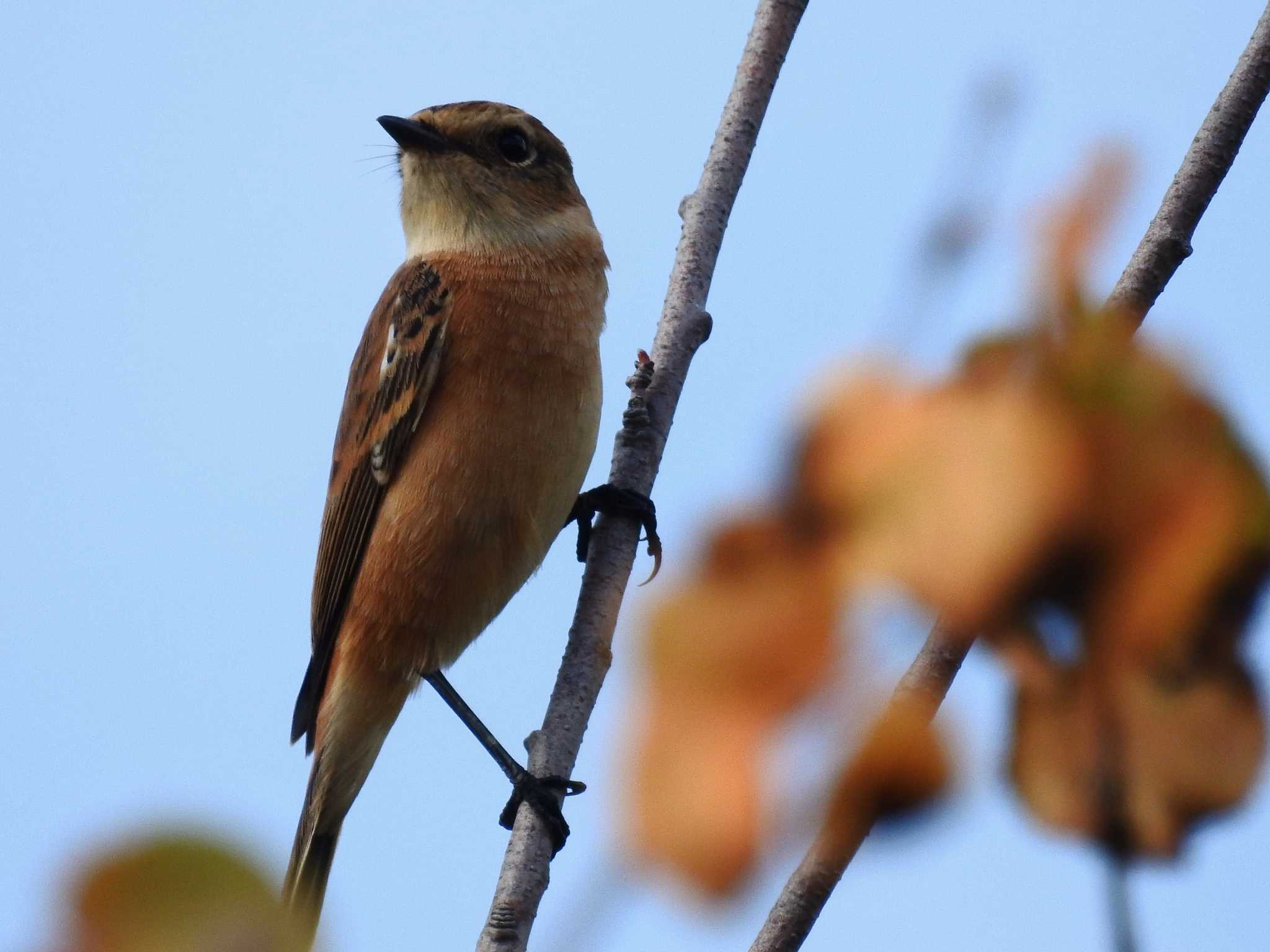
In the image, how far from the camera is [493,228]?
5973 millimetres

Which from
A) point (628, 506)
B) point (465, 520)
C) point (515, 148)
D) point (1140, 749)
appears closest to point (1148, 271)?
point (1140, 749)

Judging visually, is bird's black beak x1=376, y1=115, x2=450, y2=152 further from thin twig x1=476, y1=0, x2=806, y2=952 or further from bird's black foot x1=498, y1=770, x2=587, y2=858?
bird's black foot x1=498, y1=770, x2=587, y2=858

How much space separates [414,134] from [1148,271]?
17.4 feet

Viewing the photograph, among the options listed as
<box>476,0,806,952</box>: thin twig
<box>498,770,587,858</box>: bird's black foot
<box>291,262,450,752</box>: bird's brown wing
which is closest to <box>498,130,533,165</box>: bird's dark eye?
<box>291,262,450,752</box>: bird's brown wing

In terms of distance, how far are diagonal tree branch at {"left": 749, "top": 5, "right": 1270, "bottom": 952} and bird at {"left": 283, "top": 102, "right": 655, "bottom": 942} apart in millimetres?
3632

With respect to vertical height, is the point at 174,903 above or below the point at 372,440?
above

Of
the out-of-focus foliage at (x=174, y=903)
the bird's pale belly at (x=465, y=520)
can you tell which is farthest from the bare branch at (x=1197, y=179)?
the bird's pale belly at (x=465, y=520)

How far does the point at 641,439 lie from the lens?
479 centimetres

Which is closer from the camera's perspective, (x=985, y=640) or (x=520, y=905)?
(x=985, y=640)

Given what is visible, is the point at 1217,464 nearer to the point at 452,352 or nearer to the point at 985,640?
the point at 985,640

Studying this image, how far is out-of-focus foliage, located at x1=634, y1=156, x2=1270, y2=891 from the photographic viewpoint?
1.94 ft

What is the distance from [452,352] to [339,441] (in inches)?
36.9

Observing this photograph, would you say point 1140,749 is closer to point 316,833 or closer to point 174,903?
point 174,903

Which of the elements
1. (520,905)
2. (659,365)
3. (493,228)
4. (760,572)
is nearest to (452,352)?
(493,228)
